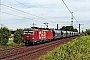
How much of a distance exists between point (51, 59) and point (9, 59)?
8467mm

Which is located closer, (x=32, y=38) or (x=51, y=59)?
(x=51, y=59)

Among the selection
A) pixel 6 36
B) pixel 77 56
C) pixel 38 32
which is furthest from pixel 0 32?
pixel 77 56

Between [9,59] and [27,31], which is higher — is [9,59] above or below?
below

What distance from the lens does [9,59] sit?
20.3m

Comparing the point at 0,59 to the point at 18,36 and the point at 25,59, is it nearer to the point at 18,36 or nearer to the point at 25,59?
the point at 25,59

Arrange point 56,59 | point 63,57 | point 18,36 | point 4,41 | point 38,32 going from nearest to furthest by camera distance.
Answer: point 56,59
point 63,57
point 38,32
point 4,41
point 18,36

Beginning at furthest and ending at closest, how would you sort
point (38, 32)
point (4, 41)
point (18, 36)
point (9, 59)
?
point (18, 36) < point (4, 41) < point (38, 32) < point (9, 59)

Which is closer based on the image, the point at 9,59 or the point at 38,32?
the point at 9,59

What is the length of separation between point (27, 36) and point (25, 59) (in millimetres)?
17255

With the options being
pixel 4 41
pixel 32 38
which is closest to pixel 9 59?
pixel 32 38

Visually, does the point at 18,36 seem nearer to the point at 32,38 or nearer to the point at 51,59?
the point at 32,38

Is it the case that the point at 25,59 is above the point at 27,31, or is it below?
below

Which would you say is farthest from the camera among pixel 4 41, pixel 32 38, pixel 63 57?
pixel 4 41

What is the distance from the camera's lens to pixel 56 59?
12648 millimetres
